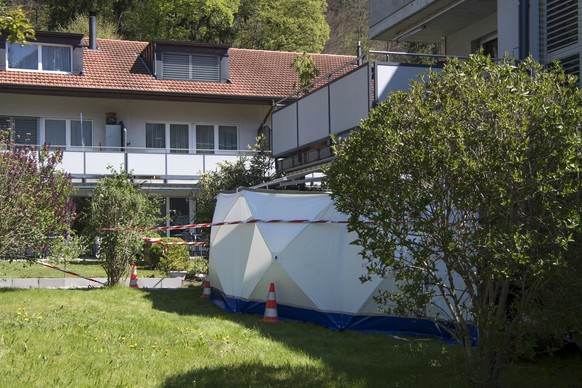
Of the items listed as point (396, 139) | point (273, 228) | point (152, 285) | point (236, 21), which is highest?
point (236, 21)

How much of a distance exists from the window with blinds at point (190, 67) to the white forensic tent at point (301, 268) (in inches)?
784

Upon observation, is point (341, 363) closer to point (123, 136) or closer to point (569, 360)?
point (569, 360)

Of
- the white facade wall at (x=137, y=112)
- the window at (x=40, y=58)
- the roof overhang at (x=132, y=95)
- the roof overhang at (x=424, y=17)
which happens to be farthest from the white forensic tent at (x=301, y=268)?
the window at (x=40, y=58)

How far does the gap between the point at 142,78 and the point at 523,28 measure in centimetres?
2302

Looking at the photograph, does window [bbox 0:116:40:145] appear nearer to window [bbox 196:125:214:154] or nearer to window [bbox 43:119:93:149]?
window [bbox 43:119:93:149]

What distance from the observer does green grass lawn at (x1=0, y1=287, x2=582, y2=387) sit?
809 centimetres

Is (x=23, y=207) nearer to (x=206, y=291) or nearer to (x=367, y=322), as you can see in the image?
(x=206, y=291)

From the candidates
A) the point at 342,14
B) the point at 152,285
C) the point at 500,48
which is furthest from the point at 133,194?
the point at 342,14

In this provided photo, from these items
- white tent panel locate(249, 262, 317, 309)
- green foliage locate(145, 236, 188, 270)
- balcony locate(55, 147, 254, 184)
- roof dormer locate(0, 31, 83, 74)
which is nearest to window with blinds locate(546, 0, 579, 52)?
white tent panel locate(249, 262, 317, 309)

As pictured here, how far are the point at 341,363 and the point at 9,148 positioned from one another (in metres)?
8.99

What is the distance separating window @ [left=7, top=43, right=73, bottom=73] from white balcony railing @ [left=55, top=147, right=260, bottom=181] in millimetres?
3737

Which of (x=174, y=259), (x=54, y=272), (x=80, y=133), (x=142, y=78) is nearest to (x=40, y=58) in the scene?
(x=80, y=133)

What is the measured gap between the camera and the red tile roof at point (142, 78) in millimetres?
30855

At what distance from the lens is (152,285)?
18.6 meters
